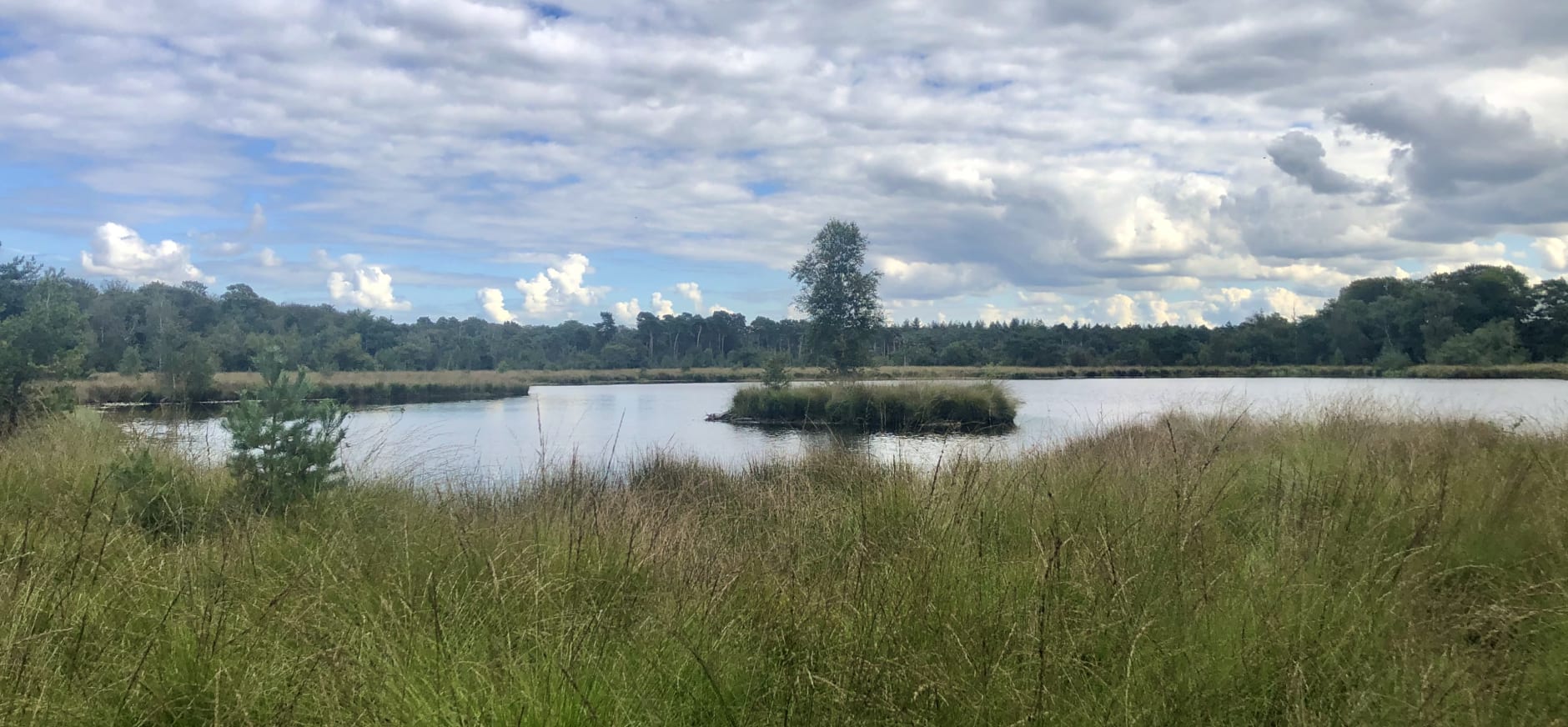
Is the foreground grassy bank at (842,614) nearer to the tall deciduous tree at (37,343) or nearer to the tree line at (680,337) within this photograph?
the tree line at (680,337)

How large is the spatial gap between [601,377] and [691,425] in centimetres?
4123

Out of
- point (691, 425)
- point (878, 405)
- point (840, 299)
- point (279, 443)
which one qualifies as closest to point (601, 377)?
point (840, 299)

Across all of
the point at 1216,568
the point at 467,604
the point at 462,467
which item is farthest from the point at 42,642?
the point at 462,467

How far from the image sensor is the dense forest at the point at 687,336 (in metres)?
14.1

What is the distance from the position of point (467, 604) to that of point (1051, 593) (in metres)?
2.33

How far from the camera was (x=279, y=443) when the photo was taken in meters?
6.26

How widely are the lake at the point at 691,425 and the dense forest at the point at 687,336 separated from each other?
1514 millimetres

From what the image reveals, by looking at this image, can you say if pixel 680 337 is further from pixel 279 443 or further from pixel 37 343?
pixel 279 443

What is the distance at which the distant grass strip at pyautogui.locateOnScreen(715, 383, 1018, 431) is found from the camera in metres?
25.7

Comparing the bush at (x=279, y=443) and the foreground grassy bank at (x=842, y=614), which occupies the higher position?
the bush at (x=279, y=443)

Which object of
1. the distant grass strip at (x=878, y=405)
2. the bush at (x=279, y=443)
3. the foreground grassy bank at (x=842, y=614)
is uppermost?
the bush at (x=279, y=443)

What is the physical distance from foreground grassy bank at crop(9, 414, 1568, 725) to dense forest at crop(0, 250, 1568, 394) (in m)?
3.29

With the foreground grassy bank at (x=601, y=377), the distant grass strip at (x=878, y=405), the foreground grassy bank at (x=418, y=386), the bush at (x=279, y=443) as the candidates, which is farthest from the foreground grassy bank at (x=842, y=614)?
the foreground grassy bank at (x=418, y=386)

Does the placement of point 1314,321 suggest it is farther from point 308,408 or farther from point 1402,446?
point 308,408
